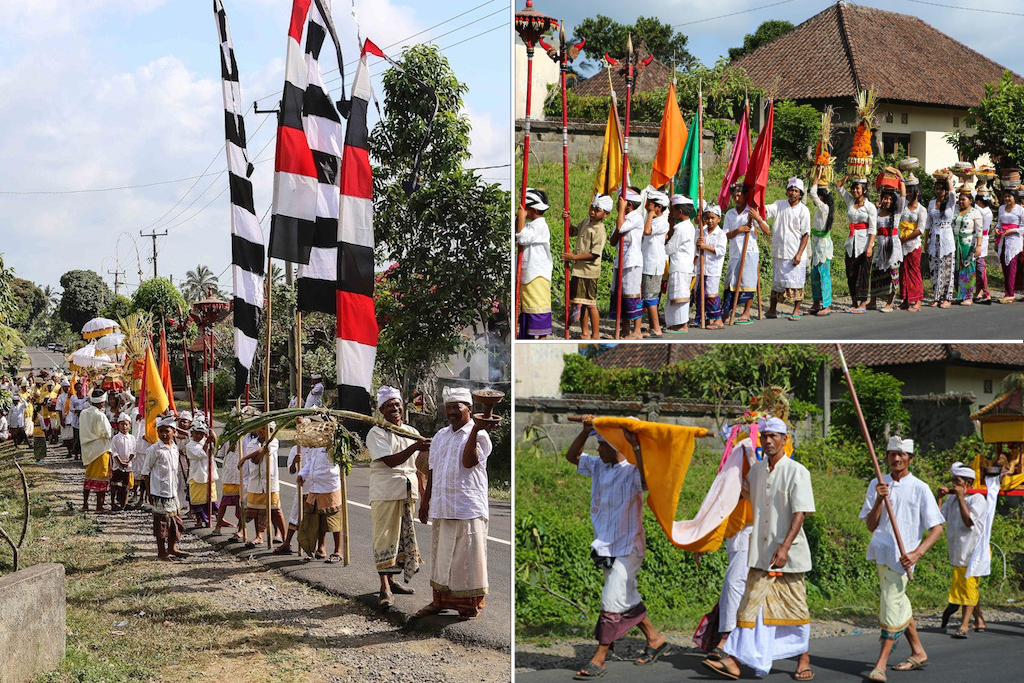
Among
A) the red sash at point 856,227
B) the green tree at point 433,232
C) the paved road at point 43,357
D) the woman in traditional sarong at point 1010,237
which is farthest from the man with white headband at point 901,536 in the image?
the paved road at point 43,357

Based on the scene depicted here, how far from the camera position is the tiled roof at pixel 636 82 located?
11462 millimetres

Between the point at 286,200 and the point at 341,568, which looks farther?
the point at 341,568

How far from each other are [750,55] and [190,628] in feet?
22.6

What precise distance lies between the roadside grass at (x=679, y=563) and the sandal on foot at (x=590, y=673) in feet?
2.83

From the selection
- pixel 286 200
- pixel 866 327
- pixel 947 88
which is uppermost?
pixel 947 88

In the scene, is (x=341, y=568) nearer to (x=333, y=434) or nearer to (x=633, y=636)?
(x=333, y=434)

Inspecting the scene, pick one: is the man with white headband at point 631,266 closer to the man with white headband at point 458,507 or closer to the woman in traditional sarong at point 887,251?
the man with white headband at point 458,507

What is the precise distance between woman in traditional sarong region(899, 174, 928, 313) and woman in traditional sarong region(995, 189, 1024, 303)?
1197 millimetres

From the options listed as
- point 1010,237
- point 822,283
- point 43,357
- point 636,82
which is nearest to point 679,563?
point 822,283

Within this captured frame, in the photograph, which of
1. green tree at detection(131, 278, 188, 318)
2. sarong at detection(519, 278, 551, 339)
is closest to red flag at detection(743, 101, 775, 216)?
sarong at detection(519, 278, 551, 339)

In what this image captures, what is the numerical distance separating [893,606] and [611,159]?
3.35 metres

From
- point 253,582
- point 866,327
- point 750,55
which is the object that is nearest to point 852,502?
point 866,327

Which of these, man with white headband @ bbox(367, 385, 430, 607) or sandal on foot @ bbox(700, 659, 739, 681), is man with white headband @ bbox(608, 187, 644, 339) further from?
sandal on foot @ bbox(700, 659, 739, 681)

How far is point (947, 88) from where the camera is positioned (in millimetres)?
10031
